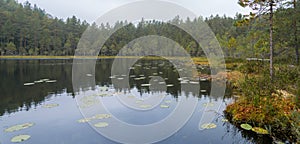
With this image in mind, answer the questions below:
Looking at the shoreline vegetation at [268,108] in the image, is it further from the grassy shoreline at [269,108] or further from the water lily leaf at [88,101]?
the water lily leaf at [88,101]

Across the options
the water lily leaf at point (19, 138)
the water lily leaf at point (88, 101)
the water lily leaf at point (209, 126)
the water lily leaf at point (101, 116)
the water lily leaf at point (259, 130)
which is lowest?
the water lily leaf at point (209, 126)

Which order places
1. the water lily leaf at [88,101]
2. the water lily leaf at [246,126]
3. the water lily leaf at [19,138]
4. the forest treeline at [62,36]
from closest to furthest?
the water lily leaf at [19,138] → the water lily leaf at [246,126] → the water lily leaf at [88,101] → the forest treeline at [62,36]

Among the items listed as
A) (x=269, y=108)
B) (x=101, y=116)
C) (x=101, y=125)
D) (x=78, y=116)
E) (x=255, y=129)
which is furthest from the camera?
(x=78, y=116)

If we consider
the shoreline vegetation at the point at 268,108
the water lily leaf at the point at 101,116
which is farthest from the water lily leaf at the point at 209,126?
the water lily leaf at the point at 101,116

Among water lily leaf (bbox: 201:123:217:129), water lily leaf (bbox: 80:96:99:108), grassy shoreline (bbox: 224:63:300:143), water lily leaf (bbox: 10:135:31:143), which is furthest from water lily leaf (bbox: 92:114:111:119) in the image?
grassy shoreline (bbox: 224:63:300:143)

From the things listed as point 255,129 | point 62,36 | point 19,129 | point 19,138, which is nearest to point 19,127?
point 19,129

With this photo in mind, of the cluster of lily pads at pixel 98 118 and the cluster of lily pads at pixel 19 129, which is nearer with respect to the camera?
the cluster of lily pads at pixel 19 129

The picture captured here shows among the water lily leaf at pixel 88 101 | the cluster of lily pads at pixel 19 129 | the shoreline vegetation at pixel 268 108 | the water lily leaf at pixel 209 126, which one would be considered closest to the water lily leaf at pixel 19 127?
the cluster of lily pads at pixel 19 129

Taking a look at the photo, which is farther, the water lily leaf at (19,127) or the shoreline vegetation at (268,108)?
the water lily leaf at (19,127)

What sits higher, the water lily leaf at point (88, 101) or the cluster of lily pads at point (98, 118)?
the water lily leaf at point (88, 101)

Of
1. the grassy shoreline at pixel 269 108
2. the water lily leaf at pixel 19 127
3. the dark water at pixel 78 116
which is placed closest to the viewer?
the grassy shoreline at pixel 269 108

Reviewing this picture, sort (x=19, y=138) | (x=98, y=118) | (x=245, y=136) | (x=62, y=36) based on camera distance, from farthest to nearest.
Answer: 1. (x=62, y=36)
2. (x=98, y=118)
3. (x=245, y=136)
4. (x=19, y=138)

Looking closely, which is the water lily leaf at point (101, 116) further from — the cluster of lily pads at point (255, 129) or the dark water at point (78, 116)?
the cluster of lily pads at point (255, 129)

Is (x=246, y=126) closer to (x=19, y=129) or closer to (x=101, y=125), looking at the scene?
(x=101, y=125)
